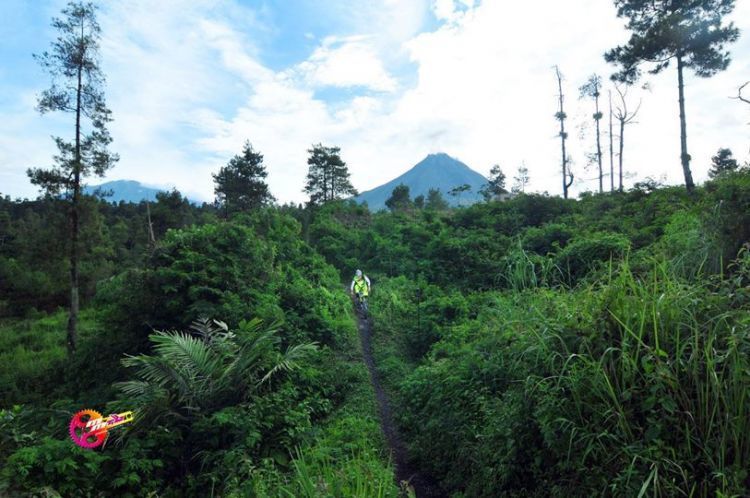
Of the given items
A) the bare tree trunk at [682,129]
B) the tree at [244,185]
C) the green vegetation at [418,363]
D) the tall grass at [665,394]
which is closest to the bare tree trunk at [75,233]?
the green vegetation at [418,363]

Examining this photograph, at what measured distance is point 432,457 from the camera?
510cm

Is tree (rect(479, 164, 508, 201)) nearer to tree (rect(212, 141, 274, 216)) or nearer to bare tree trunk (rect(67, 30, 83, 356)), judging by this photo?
tree (rect(212, 141, 274, 216))

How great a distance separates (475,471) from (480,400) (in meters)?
0.78

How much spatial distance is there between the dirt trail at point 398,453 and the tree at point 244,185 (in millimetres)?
19604

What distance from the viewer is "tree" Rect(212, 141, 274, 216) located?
1040 inches

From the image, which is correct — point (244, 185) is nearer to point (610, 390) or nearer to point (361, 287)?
point (361, 287)

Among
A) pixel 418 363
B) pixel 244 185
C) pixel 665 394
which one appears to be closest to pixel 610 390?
pixel 665 394

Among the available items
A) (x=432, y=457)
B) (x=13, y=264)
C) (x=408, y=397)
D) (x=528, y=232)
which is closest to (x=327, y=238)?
(x=528, y=232)

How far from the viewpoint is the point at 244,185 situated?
26.5m

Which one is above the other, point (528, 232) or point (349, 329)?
point (528, 232)

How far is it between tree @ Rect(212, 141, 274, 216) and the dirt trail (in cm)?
1960

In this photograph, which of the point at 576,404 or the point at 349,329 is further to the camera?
the point at 349,329

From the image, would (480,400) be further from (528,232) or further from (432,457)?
(528,232)
